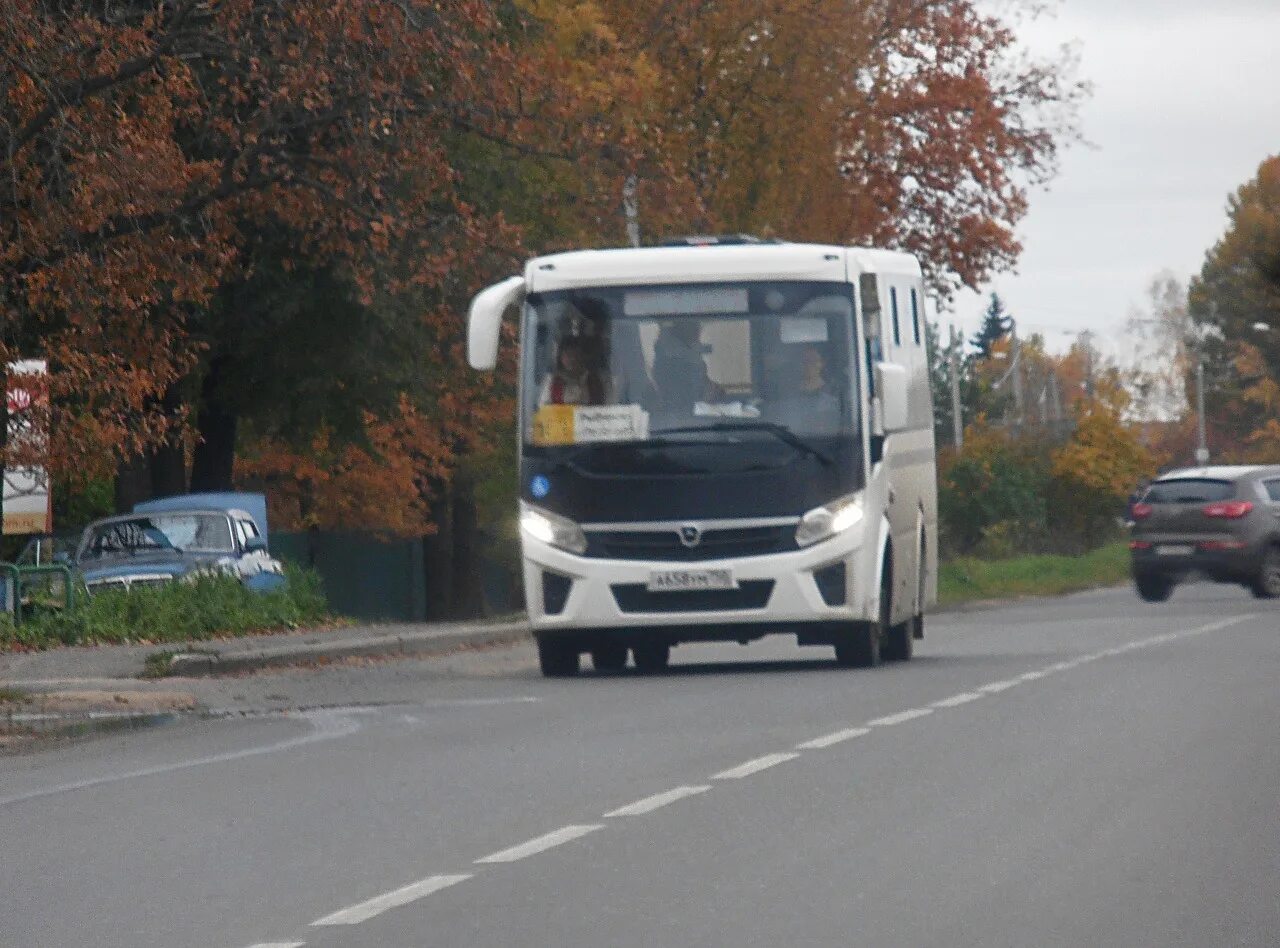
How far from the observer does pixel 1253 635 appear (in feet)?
85.4

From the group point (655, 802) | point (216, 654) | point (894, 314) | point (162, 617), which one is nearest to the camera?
point (655, 802)

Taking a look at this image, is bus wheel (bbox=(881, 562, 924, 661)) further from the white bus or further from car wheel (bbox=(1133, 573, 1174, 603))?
car wheel (bbox=(1133, 573, 1174, 603))

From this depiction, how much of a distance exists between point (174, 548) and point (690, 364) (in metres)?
10.8

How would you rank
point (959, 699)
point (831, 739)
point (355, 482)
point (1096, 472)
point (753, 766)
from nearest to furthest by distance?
point (753, 766)
point (831, 739)
point (959, 699)
point (355, 482)
point (1096, 472)

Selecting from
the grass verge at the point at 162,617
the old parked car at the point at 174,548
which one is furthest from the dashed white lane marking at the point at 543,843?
the old parked car at the point at 174,548

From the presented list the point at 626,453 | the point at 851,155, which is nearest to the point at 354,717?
the point at 626,453

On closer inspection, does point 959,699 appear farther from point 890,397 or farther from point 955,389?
point 955,389

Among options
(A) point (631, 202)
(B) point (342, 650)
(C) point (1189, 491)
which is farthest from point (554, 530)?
(C) point (1189, 491)

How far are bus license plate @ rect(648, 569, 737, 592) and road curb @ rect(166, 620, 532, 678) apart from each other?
11.6 feet

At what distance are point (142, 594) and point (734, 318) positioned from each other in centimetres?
753

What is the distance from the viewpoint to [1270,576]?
38.4 metres

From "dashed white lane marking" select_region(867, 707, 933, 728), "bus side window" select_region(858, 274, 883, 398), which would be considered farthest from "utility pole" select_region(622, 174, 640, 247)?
"dashed white lane marking" select_region(867, 707, 933, 728)

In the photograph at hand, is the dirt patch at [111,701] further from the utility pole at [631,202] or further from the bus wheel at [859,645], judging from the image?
the utility pole at [631,202]

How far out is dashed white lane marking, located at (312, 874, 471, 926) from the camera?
8281 mm
